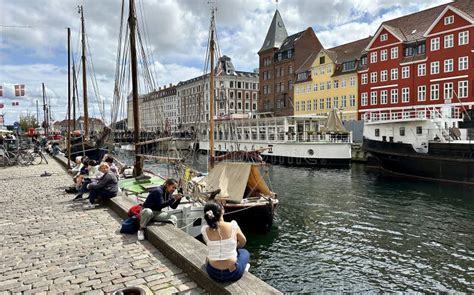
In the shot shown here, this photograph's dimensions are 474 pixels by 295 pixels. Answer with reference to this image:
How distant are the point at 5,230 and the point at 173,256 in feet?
18.0

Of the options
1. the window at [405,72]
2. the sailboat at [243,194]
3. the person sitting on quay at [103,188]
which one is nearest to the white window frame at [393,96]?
the window at [405,72]

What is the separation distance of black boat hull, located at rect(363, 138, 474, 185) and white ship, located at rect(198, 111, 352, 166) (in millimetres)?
6874

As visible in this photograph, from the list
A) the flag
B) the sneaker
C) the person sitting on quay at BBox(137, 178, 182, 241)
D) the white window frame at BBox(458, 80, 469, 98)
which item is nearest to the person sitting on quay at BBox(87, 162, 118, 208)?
the person sitting on quay at BBox(137, 178, 182, 241)

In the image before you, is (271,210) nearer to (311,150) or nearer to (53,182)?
(53,182)

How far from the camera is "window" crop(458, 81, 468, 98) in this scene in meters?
41.1

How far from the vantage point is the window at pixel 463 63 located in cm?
4083

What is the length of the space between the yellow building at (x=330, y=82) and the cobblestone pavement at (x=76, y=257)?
5064 centimetres

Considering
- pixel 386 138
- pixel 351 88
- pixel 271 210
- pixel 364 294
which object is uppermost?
pixel 351 88

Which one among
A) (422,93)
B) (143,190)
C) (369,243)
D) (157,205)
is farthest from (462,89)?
(157,205)

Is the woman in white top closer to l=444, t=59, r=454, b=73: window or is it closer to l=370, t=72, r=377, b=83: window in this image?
l=444, t=59, r=454, b=73: window

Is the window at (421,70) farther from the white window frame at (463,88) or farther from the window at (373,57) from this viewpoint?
the window at (373,57)

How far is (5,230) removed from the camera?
8.98 m

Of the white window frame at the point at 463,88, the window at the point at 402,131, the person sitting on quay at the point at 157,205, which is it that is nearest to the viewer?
the person sitting on quay at the point at 157,205

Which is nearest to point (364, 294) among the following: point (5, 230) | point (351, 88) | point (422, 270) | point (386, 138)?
point (422, 270)
